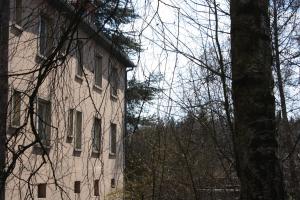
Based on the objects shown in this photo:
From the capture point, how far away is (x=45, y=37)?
11.6 feet

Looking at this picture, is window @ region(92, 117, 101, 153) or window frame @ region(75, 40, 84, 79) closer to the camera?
window frame @ region(75, 40, 84, 79)

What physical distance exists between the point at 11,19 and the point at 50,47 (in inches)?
13.1

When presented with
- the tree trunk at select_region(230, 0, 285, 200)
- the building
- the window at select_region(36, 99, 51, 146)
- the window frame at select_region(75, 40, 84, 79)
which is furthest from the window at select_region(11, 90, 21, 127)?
the tree trunk at select_region(230, 0, 285, 200)

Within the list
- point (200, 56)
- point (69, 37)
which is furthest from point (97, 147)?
point (200, 56)

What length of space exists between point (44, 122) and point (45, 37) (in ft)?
1.91

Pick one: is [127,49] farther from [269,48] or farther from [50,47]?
[269,48]

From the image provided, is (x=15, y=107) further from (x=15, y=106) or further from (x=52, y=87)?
(x=52, y=87)

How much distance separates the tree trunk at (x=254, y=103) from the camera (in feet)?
8.43

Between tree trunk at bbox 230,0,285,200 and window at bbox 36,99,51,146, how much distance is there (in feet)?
4.51

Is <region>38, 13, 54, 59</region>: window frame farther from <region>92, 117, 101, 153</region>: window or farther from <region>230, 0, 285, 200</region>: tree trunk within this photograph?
<region>230, 0, 285, 200</region>: tree trunk

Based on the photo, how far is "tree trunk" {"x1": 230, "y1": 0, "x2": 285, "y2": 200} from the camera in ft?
8.43

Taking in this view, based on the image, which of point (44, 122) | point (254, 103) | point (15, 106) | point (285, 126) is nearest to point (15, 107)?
point (15, 106)

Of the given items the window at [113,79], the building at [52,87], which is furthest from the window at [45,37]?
the window at [113,79]

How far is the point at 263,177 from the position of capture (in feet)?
8.39
